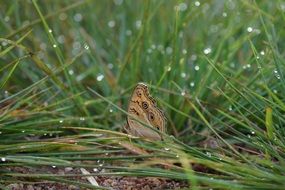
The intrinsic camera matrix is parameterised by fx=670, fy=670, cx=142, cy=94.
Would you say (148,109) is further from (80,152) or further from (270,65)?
(270,65)

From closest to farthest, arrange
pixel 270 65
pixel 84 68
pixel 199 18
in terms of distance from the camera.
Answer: pixel 270 65 → pixel 84 68 → pixel 199 18

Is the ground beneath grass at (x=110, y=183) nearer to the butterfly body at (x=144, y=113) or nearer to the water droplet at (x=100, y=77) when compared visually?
the butterfly body at (x=144, y=113)

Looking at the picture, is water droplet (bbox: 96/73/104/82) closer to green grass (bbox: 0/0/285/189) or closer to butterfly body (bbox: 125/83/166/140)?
green grass (bbox: 0/0/285/189)

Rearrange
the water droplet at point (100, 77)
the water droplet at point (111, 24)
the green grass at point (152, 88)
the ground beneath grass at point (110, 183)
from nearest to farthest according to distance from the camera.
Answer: the green grass at point (152, 88)
the ground beneath grass at point (110, 183)
the water droplet at point (100, 77)
the water droplet at point (111, 24)

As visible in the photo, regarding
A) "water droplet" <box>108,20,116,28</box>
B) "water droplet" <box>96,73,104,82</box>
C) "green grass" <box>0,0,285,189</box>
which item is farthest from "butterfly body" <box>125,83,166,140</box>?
"water droplet" <box>108,20,116,28</box>

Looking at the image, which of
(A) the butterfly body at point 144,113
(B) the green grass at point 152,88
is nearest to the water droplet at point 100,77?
(B) the green grass at point 152,88

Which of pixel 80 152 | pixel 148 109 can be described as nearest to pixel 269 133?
pixel 148 109

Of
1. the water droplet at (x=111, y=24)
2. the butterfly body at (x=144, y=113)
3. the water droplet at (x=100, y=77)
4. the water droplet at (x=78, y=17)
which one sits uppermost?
the water droplet at (x=78, y=17)

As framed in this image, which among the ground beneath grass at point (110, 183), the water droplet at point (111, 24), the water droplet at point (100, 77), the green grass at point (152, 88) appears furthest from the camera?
the water droplet at point (111, 24)
